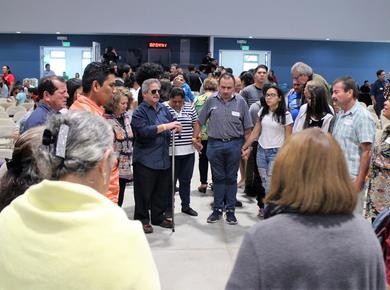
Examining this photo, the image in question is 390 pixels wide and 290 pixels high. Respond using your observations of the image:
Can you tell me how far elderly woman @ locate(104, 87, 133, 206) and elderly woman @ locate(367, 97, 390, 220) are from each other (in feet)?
7.07

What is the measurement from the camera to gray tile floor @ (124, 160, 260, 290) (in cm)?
380

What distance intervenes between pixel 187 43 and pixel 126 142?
13225 millimetres

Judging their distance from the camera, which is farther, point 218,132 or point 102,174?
point 218,132

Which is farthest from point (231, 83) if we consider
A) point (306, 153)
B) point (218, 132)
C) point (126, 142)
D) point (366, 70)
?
point (366, 70)

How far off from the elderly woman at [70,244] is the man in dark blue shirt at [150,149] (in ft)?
10.6

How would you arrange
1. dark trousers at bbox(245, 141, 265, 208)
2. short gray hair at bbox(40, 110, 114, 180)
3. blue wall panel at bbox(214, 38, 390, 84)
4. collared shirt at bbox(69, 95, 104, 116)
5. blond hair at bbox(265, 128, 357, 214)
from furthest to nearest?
blue wall panel at bbox(214, 38, 390, 84)
dark trousers at bbox(245, 141, 265, 208)
collared shirt at bbox(69, 95, 104, 116)
blond hair at bbox(265, 128, 357, 214)
short gray hair at bbox(40, 110, 114, 180)

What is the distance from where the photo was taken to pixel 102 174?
4.83ft

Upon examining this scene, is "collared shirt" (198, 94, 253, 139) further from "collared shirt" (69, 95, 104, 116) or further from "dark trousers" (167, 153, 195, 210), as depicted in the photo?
"collared shirt" (69, 95, 104, 116)

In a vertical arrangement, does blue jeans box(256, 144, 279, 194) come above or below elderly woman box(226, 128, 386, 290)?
below

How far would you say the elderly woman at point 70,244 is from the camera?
3.95 ft

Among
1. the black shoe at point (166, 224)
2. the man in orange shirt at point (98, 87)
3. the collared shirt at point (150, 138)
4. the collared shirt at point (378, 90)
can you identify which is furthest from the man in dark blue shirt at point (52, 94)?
the collared shirt at point (378, 90)

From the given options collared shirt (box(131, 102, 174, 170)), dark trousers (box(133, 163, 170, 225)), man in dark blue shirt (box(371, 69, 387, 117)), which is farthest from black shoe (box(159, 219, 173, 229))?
man in dark blue shirt (box(371, 69, 387, 117))

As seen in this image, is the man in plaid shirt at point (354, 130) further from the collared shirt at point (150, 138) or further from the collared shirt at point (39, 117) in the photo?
the collared shirt at point (39, 117)

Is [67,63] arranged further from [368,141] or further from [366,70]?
[368,141]
